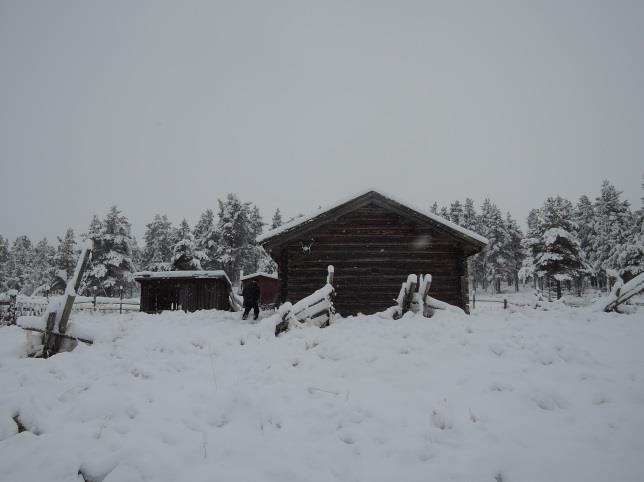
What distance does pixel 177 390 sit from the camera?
12.3ft

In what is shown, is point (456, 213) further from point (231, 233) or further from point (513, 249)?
point (231, 233)

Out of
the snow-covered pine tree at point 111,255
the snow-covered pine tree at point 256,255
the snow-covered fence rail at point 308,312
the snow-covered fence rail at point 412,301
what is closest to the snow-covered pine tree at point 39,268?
the snow-covered pine tree at point 111,255

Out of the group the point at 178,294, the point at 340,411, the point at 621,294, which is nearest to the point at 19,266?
the point at 178,294

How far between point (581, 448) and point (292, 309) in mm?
4840

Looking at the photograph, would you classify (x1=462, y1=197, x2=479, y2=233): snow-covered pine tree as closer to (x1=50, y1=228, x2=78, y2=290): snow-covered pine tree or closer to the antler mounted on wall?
the antler mounted on wall

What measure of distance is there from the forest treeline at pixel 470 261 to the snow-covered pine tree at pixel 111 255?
10 cm

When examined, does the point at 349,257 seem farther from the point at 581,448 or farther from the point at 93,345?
the point at 581,448

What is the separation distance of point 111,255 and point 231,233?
51.6ft

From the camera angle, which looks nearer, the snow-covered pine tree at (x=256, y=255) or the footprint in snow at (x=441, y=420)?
the footprint in snow at (x=441, y=420)

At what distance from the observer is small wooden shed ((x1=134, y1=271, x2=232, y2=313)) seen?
18.3 m

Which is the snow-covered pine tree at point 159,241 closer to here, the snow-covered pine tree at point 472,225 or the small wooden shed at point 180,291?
the small wooden shed at point 180,291

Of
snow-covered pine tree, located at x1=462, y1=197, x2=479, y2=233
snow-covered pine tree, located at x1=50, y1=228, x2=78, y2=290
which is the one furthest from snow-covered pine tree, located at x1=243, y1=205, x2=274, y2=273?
snow-covered pine tree, located at x1=462, y1=197, x2=479, y2=233

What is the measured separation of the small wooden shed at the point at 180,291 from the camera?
60.1ft

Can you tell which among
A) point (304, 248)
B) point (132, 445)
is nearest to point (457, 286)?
point (304, 248)
